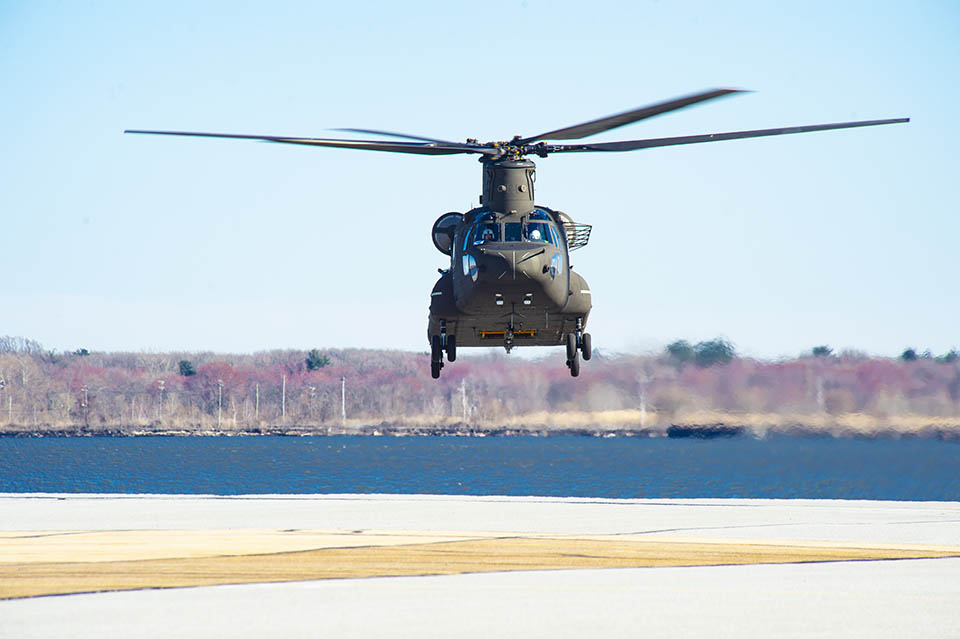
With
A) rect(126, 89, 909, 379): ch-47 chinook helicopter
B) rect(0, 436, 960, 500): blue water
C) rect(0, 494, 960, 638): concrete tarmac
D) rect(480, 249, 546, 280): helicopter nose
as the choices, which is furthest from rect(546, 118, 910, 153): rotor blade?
rect(0, 436, 960, 500): blue water

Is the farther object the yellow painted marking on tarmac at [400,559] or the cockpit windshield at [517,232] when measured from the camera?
the cockpit windshield at [517,232]

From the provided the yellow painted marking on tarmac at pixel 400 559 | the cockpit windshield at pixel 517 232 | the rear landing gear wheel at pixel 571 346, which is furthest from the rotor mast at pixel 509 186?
the yellow painted marking on tarmac at pixel 400 559

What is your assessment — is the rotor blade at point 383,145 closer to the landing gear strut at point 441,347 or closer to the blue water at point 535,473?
the landing gear strut at point 441,347

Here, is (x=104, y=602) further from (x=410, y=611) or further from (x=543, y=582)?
(x=543, y=582)

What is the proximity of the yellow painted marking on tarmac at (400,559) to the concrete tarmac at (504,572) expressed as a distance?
0.10 m

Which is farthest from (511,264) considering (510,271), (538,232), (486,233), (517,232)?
(538,232)

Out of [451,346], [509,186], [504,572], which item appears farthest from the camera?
[451,346]

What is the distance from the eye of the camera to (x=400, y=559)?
24.0 m

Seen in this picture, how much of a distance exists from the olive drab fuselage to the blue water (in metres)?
37.1

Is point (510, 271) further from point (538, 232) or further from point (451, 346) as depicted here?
point (451, 346)

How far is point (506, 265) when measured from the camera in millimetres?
23375

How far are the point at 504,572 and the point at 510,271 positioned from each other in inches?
248

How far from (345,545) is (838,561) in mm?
11682

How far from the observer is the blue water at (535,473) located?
9600cm
